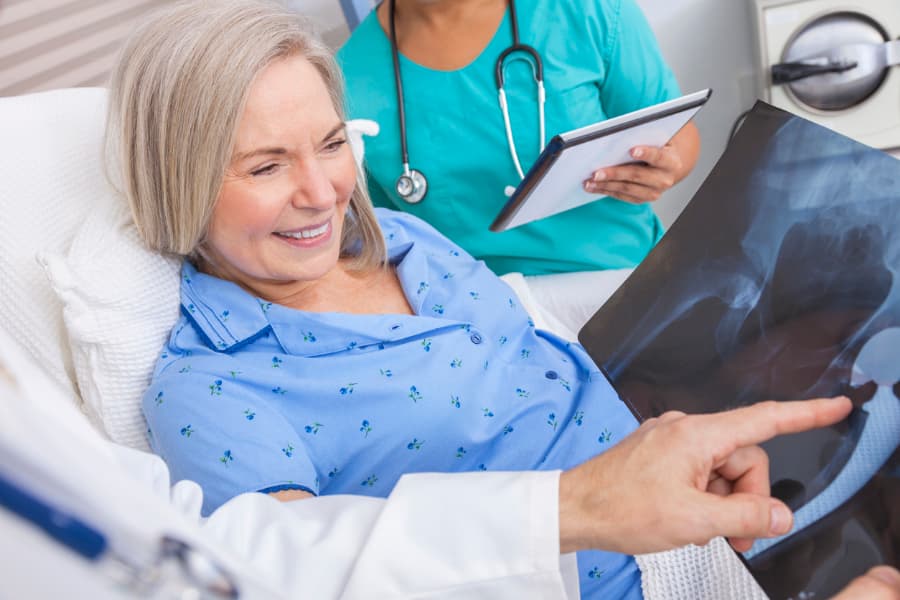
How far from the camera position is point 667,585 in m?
1.00

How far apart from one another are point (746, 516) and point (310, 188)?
66 centimetres

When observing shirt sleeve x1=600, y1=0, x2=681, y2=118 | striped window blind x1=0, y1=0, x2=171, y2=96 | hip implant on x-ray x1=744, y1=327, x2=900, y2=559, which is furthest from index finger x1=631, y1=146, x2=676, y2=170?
striped window blind x1=0, y1=0, x2=171, y2=96

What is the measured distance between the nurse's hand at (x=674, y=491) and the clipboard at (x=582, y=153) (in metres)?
0.59

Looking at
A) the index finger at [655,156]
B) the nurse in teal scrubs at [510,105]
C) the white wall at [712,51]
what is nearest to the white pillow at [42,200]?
the nurse in teal scrubs at [510,105]

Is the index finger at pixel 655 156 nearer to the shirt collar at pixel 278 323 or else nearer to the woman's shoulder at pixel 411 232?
the woman's shoulder at pixel 411 232

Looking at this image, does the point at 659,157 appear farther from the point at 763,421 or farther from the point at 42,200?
the point at 42,200

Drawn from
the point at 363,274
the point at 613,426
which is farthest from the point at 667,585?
the point at 363,274

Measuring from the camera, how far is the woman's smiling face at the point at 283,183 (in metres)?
1.04

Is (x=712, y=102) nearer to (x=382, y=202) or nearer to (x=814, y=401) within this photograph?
(x=382, y=202)

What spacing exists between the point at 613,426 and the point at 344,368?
401 millimetres

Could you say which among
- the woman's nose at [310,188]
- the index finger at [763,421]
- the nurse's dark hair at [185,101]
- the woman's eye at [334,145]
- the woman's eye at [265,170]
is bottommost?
the index finger at [763,421]

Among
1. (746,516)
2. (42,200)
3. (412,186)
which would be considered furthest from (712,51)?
(746,516)

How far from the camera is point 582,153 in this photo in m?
1.27

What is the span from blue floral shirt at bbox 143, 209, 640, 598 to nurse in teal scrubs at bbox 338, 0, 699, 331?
39 cm
